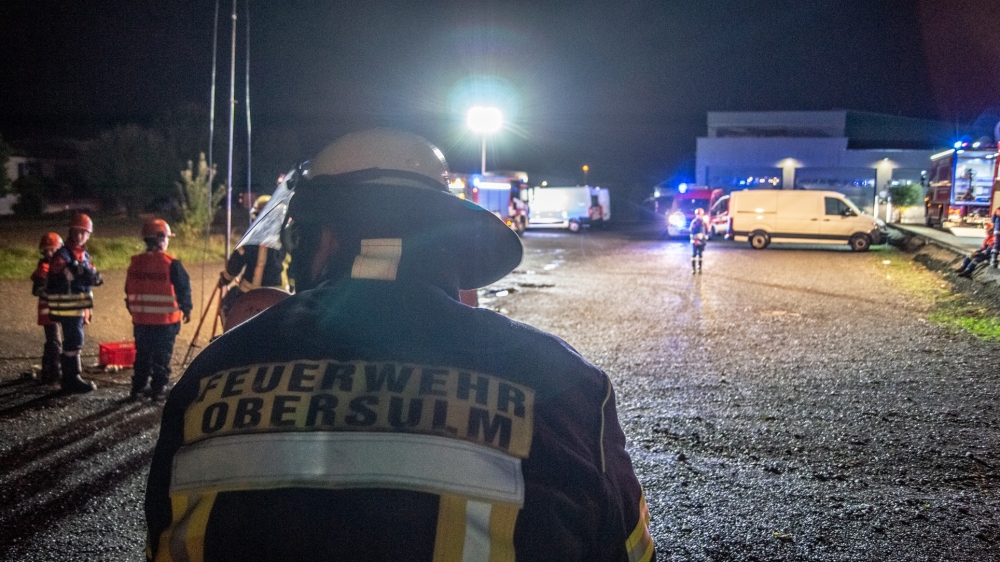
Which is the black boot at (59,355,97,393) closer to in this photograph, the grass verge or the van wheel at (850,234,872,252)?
the grass verge

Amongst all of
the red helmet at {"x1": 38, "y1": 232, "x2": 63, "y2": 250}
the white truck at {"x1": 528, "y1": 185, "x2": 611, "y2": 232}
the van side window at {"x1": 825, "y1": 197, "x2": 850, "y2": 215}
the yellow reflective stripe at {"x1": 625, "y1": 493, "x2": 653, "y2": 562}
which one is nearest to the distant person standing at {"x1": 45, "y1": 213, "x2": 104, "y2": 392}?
the red helmet at {"x1": 38, "y1": 232, "x2": 63, "y2": 250}

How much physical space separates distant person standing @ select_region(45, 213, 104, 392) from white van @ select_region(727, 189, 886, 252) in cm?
2282

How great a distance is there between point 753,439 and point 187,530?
5.06 m

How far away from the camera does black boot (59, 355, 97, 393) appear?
7.03 m

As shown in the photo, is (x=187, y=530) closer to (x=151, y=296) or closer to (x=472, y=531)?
(x=472, y=531)

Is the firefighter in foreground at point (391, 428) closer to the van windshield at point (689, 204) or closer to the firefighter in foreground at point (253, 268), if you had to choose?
the firefighter in foreground at point (253, 268)

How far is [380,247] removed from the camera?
159 cm

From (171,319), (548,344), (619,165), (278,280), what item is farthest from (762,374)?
(619,165)

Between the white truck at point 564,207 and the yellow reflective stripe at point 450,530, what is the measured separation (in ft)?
118

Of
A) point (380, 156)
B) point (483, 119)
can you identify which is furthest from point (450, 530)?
point (483, 119)

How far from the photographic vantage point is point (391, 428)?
4.52ft

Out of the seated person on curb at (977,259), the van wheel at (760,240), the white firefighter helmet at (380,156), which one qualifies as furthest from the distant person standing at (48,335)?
the van wheel at (760,240)

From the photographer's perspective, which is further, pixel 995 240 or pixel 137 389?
pixel 995 240

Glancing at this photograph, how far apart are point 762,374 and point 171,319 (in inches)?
214
